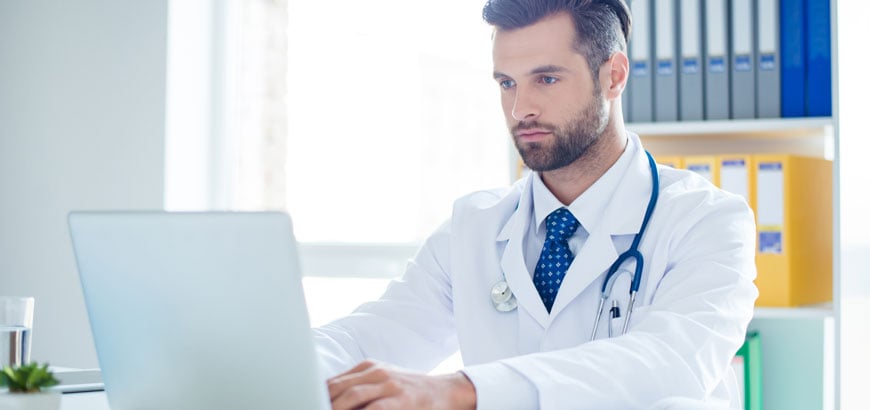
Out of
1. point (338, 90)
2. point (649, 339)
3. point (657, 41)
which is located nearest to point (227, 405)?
point (649, 339)

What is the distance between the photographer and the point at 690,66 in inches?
81.7

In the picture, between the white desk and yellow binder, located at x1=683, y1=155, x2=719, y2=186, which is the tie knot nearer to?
yellow binder, located at x1=683, y1=155, x2=719, y2=186

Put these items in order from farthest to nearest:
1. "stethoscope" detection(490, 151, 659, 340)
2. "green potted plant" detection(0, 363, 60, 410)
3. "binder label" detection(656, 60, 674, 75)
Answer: "binder label" detection(656, 60, 674, 75)
"stethoscope" detection(490, 151, 659, 340)
"green potted plant" detection(0, 363, 60, 410)

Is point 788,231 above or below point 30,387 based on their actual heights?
above

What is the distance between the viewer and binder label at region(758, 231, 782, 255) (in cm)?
201

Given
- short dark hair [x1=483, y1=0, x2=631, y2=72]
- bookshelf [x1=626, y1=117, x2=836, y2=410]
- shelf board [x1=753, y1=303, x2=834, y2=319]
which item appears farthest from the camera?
bookshelf [x1=626, y1=117, x2=836, y2=410]

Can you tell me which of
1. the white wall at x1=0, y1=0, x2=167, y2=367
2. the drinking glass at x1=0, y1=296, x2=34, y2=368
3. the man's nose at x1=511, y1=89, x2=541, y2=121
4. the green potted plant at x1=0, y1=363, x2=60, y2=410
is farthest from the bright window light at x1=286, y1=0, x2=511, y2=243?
the green potted plant at x1=0, y1=363, x2=60, y2=410

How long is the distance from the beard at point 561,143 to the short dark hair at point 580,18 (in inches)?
4.2

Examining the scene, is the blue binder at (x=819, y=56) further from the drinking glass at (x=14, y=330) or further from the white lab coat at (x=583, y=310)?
the drinking glass at (x=14, y=330)

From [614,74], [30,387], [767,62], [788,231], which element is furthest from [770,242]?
[30,387]

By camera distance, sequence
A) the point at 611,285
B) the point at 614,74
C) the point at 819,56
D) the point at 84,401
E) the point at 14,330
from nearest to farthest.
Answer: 1. the point at 84,401
2. the point at 14,330
3. the point at 611,285
4. the point at 614,74
5. the point at 819,56

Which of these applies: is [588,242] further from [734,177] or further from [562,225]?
[734,177]

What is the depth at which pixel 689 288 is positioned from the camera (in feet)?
4.36

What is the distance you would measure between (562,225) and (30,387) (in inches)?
35.1
